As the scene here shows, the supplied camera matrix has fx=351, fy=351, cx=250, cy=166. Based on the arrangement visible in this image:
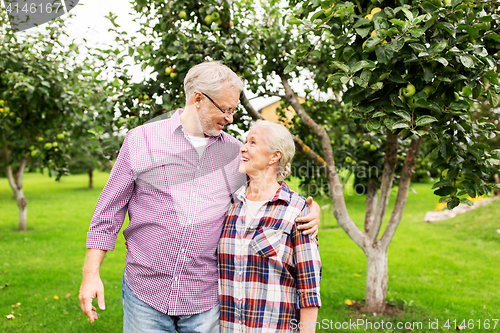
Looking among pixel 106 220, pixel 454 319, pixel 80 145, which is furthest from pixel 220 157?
pixel 80 145

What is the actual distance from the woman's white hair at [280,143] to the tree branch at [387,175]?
5.73 feet

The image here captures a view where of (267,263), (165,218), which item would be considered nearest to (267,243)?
(267,263)

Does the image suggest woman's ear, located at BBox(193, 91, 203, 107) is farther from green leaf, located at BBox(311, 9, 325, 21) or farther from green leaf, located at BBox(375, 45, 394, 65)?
green leaf, located at BBox(375, 45, 394, 65)

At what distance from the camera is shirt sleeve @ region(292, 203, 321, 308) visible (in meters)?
1.58

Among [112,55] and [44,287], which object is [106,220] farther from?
[44,287]

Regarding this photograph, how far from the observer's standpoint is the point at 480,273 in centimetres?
561

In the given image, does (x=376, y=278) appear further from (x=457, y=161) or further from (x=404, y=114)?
(x=404, y=114)

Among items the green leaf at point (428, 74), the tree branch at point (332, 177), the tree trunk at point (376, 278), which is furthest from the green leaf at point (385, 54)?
the tree trunk at point (376, 278)

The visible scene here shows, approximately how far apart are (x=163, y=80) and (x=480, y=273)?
5.70m

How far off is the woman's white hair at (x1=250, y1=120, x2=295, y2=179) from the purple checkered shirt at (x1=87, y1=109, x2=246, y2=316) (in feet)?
1.11

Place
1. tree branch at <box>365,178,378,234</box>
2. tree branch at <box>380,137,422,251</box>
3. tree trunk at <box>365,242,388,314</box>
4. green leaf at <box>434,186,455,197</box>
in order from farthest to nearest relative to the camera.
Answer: tree branch at <box>365,178,378,234</box>
tree trunk at <box>365,242,388,314</box>
tree branch at <box>380,137,422,251</box>
green leaf at <box>434,186,455,197</box>

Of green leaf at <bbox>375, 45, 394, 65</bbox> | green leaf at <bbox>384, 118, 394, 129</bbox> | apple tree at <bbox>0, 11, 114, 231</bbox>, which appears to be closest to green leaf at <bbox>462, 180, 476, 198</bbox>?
green leaf at <bbox>384, 118, 394, 129</bbox>

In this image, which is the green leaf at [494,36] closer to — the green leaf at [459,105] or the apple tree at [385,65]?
the apple tree at [385,65]

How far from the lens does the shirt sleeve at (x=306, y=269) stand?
5.20 feet
